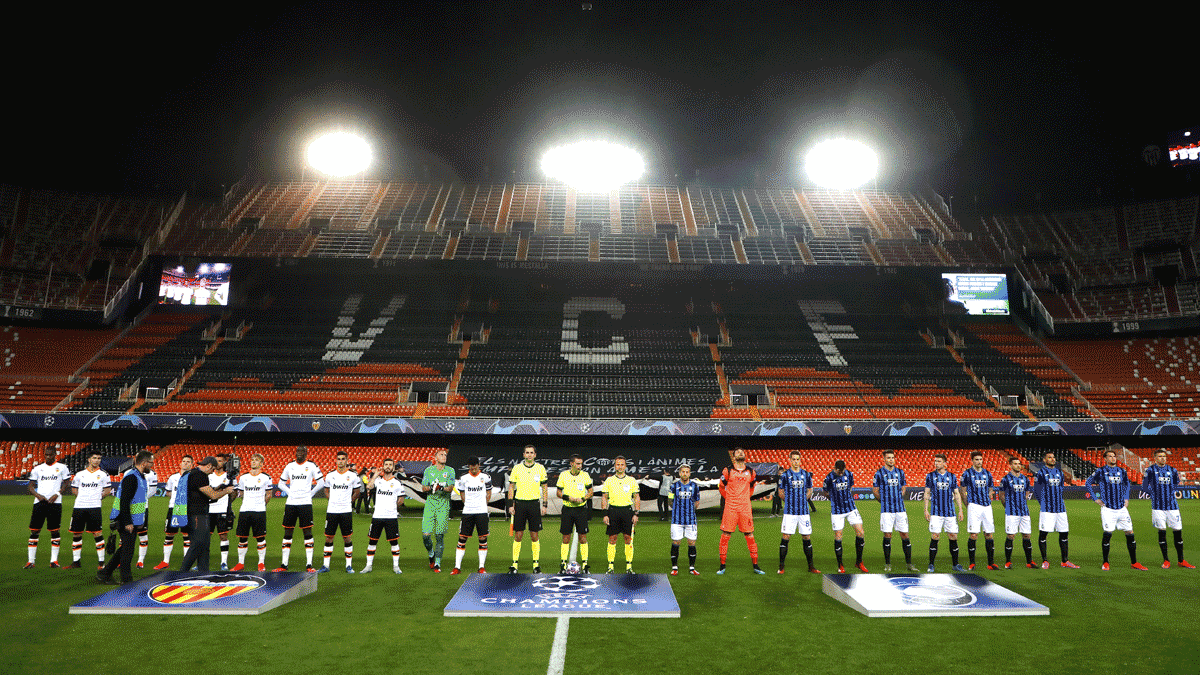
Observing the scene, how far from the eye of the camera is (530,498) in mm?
10953

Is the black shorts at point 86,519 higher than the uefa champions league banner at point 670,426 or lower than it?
lower

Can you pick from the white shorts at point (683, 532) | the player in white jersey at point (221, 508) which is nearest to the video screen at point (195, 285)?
the player in white jersey at point (221, 508)

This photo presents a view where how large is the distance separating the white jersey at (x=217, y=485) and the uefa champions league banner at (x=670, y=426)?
17053mm

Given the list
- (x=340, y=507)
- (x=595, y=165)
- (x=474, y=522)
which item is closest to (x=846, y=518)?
(x=474, y=522)

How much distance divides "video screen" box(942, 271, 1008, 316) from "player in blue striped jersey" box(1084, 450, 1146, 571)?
28.0m

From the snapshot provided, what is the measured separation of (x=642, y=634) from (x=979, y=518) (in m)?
7.50

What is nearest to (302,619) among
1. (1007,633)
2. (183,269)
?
(1007,633)

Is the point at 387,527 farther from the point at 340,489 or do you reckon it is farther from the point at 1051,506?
the point at 1051,506

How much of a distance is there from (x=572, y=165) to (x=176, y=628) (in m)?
36.9

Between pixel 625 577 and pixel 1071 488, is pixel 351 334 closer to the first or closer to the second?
pixel 625 577

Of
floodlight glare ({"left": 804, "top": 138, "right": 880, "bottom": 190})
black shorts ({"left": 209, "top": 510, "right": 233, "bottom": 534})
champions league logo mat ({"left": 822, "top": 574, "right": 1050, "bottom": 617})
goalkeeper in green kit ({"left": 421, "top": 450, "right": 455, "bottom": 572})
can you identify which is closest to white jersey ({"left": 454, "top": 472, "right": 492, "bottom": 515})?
Result: goalkeeper in green kit ({"left": 421, "top": 450, "right": 455, "bottom": 572})

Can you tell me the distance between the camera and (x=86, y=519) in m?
11.1

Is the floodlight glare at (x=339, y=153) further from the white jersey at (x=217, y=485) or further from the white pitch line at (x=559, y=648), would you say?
the white pitch line at (x=559, y=648)

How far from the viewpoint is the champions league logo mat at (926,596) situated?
7.92m
